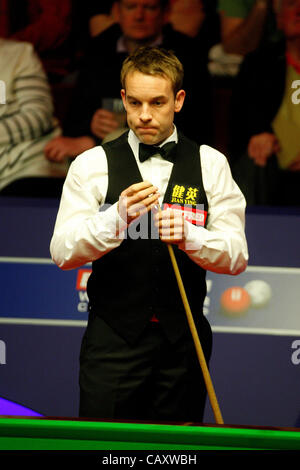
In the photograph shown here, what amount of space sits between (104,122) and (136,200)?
170 centimetres

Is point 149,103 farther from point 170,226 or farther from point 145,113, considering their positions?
point 170,226

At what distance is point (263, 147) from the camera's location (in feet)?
11.3

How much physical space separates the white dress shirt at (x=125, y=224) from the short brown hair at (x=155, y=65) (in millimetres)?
188

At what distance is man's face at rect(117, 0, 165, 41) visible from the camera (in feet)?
11.4

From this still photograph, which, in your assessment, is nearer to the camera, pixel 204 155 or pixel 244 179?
pixel 204 155

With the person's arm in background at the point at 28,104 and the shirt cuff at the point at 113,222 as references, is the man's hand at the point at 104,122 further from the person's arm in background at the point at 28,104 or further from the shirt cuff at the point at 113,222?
the shirt cuff at the point at 113,222

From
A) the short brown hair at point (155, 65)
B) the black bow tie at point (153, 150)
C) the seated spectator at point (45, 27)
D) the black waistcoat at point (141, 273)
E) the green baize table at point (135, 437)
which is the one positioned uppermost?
the seated spectator at point (45, 27)

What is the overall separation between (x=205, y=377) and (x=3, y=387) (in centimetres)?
136

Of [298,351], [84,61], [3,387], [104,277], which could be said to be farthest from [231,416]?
[84,61]

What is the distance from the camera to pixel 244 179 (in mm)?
3461

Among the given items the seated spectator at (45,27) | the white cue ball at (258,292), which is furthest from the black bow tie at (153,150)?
the seated spectator at (45,27)

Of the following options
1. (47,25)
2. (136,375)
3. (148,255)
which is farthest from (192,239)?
(47,25)

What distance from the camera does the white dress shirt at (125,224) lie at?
75.8 inches
